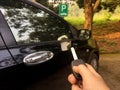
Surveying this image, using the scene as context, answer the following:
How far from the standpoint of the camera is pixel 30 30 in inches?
137

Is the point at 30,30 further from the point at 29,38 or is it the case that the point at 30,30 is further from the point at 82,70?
the point at 82,70

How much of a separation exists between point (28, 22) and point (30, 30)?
0.08 m

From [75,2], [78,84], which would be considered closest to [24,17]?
[78,84]

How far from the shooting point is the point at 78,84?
62.9 inches

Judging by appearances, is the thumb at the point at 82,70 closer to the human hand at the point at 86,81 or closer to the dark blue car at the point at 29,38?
the human hand at the point at 86,81

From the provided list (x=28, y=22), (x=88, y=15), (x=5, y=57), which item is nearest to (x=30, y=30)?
(x=28, y=22)

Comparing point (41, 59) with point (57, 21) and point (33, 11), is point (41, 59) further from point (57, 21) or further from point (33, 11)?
point (57, 21)

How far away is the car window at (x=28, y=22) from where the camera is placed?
128 inches

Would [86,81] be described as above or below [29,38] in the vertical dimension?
above

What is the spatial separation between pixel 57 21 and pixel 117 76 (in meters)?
3.90

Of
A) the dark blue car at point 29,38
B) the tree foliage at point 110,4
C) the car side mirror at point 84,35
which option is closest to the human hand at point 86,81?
the dark blue car at point 29,38

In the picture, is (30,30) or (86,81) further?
(30,30)

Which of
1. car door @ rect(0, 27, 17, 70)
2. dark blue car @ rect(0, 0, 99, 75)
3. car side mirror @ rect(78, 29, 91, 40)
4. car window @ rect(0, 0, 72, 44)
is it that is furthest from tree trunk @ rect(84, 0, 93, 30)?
car door @ rect(0, 27, 17, 70)

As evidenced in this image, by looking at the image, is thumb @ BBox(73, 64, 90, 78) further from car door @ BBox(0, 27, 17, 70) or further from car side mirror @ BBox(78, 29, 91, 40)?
car side mirror @ BBox(78, 29, 91, 40)
